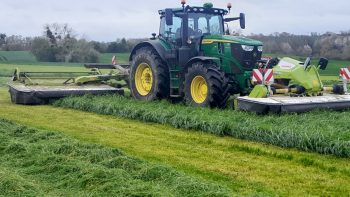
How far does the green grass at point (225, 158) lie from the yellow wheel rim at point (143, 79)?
2.92 meters

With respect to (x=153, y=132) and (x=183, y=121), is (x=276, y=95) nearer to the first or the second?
(x=183, y=121)

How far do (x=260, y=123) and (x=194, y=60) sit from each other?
3214 millimetres

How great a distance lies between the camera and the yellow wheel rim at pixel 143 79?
42.2 ft

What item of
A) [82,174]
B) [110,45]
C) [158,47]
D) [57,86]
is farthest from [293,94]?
[110,45]

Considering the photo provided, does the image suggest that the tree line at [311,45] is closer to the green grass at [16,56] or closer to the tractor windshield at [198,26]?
the tractor windshield at [198,26]

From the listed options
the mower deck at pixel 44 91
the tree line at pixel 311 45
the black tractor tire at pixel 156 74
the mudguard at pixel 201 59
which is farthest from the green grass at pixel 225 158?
the tree line at pixel 311 45

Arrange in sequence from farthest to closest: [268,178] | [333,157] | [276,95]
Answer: [276,95] < [333,157] < [268,178]

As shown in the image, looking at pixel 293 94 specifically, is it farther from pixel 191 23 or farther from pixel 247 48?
pixel 191 23

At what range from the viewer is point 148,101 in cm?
1212

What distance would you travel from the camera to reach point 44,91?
12.9 meters

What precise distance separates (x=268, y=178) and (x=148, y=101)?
675 cm

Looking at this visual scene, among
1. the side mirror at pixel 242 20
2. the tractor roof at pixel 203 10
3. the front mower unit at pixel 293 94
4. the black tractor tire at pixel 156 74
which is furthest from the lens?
the side mirror at pixel 242 20

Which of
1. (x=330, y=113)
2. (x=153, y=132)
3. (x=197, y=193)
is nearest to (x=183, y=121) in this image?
(x=153, y=132)

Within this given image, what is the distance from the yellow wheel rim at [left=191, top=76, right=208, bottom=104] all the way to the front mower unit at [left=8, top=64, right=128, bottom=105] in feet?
11.0
